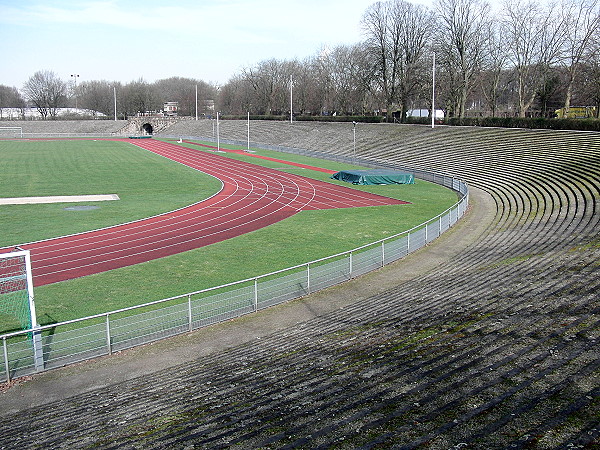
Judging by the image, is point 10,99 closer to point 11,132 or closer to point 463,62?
point 11,132

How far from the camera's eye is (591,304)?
12.2m

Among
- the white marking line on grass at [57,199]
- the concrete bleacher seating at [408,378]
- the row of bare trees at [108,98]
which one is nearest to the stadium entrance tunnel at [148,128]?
the row of bare trees at [108,98]

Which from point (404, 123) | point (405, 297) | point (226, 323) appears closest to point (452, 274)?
point (405, 297)

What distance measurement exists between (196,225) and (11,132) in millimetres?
103785

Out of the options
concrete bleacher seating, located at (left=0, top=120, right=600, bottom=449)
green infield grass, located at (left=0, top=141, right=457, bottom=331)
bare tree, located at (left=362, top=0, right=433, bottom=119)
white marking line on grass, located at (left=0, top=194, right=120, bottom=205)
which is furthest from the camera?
bare tree, located at (left=362, top=0, right=433, bottom=119)

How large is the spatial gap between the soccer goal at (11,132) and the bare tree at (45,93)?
1658 inches

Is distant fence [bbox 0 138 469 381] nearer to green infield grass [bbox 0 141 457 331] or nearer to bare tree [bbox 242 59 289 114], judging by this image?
green infield grass [bbox 0 141 457 331]

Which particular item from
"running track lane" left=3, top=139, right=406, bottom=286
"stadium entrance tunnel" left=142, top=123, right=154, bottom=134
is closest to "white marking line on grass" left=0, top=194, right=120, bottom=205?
"running track lane" left=3, top=139, right=406, bottom=286

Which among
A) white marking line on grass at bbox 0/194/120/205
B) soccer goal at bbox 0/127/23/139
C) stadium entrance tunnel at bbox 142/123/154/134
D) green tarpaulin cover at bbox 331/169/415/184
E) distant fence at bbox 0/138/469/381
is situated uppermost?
stadium entrance tunnel at bbox 142/123/154/134

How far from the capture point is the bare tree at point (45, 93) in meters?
158

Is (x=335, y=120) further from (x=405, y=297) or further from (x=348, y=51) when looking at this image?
(x=405, y=297)

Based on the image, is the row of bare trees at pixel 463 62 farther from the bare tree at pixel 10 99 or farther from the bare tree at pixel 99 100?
the bare tree at pixel 10 99

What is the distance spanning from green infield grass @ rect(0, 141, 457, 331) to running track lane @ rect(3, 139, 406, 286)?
102 cm

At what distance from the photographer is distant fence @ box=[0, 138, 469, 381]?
1246cm
